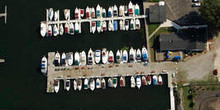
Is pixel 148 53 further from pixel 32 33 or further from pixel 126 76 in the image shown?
pixel 32 33

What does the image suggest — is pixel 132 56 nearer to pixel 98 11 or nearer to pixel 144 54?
pixel 144 54

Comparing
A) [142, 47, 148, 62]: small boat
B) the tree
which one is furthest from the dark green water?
the tree

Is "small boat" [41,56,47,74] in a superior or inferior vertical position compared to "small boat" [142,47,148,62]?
inferior

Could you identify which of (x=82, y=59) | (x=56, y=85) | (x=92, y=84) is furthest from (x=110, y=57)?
(x=56, y=85)

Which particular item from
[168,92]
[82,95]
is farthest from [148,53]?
[82,95]

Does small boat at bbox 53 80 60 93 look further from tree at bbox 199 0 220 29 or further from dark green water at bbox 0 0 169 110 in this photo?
tree at bbox 199 0 220 29

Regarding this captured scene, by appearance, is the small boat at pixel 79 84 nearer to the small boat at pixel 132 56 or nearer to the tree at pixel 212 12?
the small boat at pixel 132 56
